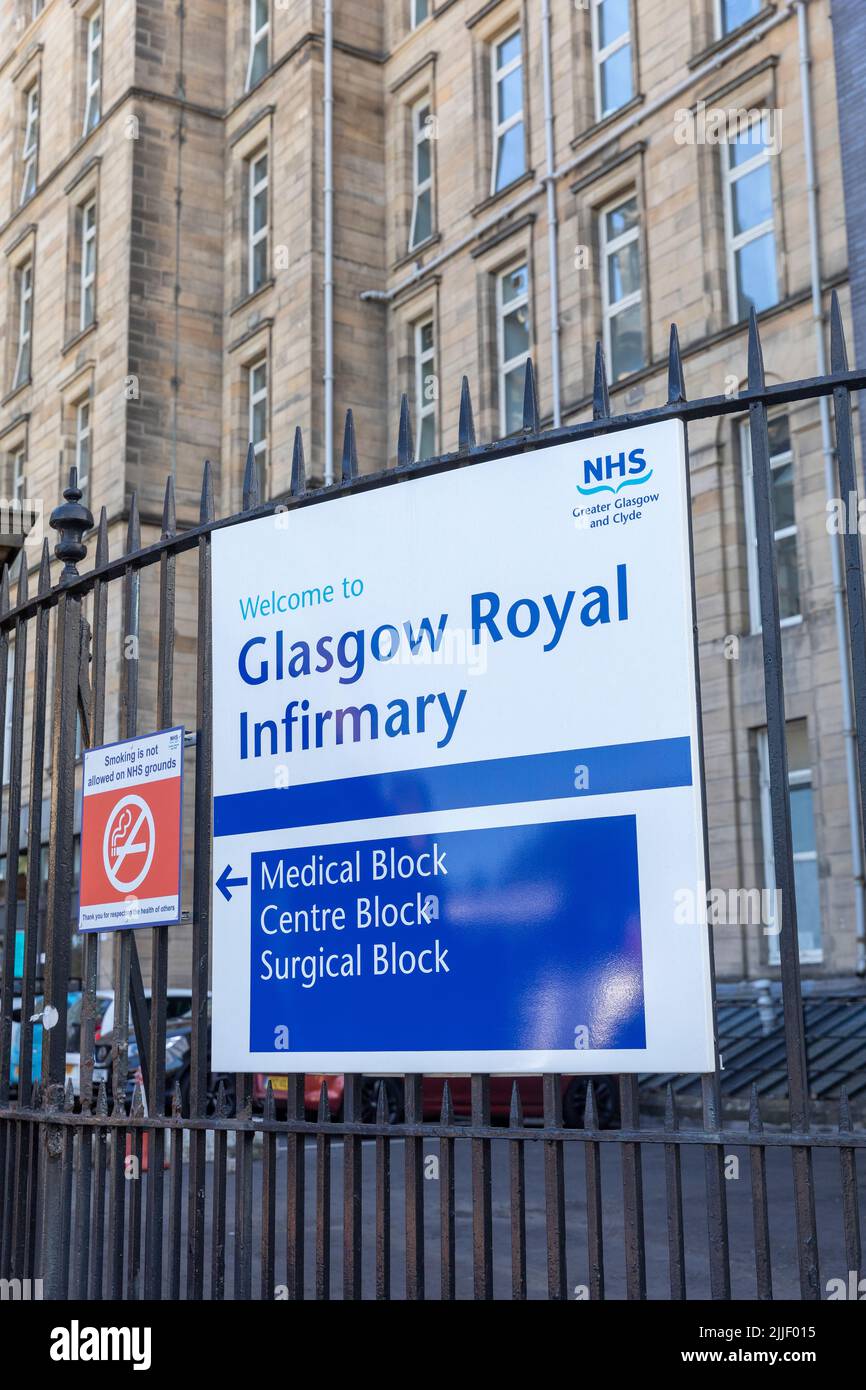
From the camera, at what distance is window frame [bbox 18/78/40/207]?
37.0 m

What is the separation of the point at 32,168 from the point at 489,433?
57.7 ft

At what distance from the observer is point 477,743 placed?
4215 millimetres

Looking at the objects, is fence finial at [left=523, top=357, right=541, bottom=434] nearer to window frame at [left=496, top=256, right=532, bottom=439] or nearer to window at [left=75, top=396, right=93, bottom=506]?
window frame at [left=496, top=256, right=532, bottom=439]

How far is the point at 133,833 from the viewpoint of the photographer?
5078mm

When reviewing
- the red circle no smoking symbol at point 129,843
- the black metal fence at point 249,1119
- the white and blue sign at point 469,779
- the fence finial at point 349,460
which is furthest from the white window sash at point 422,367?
the white and blue sign at point 469,779

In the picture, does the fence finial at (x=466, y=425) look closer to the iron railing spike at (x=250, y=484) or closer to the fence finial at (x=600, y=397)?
the fence finial at (x=600, y=397)

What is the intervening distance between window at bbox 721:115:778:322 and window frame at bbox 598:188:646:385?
160 centimetres

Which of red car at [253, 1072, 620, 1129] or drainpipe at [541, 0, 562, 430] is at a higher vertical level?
drainpipe at [541, 0, 562, 430]

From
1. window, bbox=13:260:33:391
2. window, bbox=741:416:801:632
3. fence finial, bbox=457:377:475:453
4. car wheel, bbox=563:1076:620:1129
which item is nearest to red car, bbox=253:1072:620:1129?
car wheel, bbox=563:1076:620:1129

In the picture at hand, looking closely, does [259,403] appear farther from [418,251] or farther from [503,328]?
[503,328]

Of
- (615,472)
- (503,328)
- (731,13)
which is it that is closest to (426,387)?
(503,328)

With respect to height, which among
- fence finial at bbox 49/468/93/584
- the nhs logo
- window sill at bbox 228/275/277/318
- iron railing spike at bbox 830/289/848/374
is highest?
window sill at bbox 228/275/277/318

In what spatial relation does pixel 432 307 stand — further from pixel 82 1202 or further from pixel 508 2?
pixel 82 1202
